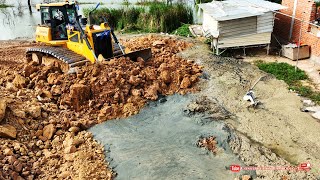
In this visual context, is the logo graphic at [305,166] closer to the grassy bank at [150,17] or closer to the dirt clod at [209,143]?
the dirt clod at [209,143]

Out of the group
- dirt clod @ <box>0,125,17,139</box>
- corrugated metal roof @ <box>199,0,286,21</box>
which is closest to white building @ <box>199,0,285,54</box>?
corrugated metal roof @ <box>199,0,286,21</box>

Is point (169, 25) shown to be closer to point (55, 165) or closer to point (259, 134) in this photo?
point (259, 134)

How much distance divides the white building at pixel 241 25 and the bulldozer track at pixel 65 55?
17.4ft

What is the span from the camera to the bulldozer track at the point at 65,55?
960 centimetres

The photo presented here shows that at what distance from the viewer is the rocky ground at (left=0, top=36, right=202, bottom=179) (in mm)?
6555

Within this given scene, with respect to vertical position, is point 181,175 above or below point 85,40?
Answer: below

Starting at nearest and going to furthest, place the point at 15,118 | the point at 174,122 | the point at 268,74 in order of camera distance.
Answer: the point at 15,118 → the point at 174,122 → the point at 268,74

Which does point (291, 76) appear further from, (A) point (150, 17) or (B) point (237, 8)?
(A) point (150, 17)

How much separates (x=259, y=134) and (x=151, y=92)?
3352mm

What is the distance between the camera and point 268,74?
11141mm

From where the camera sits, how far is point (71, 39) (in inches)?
408

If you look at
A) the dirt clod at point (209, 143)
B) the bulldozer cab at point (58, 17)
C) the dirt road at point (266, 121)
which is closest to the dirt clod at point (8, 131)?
the dirt clod at point (209, 143)

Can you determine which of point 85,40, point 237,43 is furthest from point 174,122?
point 237,43

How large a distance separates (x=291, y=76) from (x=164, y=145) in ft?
19.1
